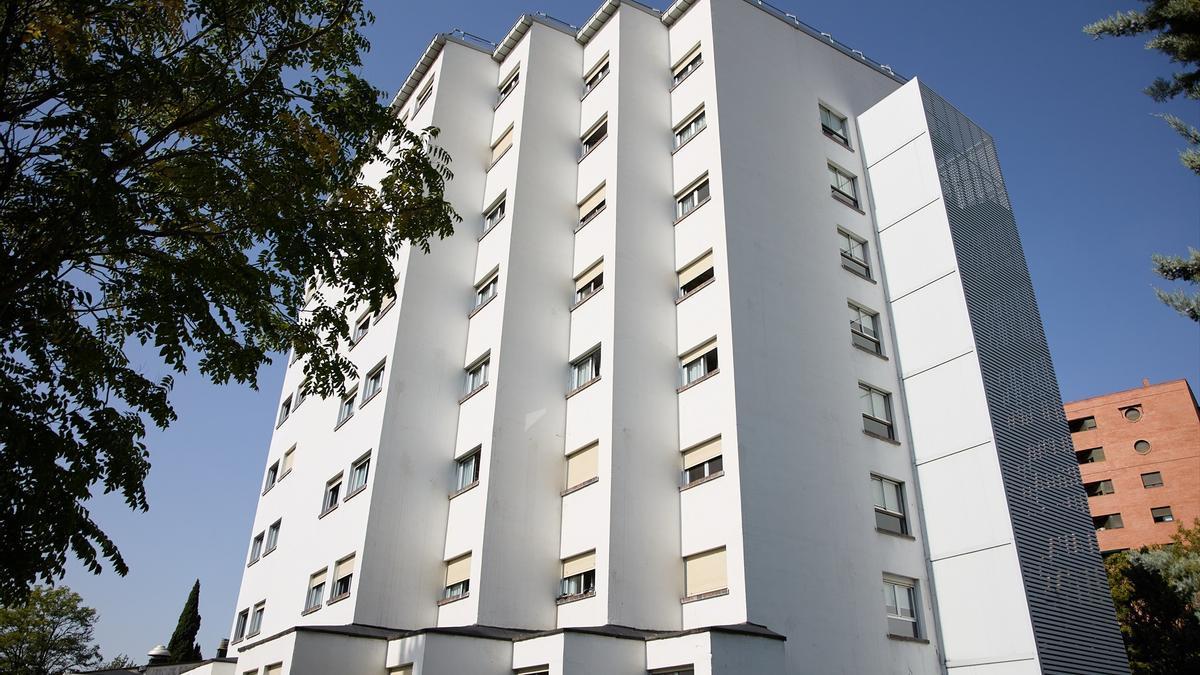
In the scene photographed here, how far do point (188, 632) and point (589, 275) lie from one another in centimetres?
3082

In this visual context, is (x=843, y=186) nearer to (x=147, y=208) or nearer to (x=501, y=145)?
(x=501, y=145)

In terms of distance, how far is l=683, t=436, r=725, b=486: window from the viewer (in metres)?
16.7

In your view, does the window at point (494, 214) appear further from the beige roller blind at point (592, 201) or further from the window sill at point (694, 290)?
the window sill at point (694, 290)

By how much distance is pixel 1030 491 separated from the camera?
57.4ft

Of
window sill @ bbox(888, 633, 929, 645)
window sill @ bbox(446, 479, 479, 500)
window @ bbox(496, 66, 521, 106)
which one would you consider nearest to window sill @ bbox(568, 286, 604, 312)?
window sill @ bbox(446, 479, 479, 500)

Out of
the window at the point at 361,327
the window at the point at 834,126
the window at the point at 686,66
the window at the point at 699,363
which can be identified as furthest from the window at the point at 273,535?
the window at the point at 834,126

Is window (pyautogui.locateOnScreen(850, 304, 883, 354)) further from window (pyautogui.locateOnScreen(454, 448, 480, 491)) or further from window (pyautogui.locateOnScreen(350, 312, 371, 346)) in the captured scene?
window (pyautogui.locateOnScreen(350, 312, 371, 346))

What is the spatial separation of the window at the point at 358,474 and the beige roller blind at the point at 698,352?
26.0 feet

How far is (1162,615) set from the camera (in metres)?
22.7

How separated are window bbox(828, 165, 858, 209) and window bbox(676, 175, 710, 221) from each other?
3.62 meters

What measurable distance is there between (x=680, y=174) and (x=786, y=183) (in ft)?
8.64

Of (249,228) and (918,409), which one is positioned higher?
(918,409)

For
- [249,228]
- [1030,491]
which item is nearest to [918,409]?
[1030,491]

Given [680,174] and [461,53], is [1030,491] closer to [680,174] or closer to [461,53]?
[680,174]
